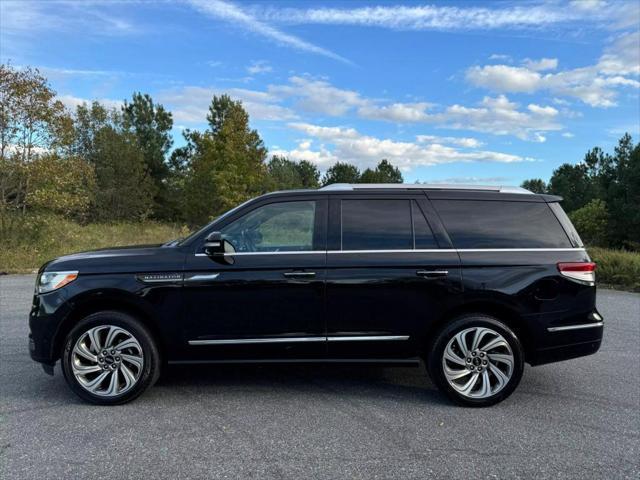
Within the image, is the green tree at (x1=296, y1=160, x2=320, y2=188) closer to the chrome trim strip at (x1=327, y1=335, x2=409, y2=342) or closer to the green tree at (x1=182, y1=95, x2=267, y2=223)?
the green tree at (x1=182, y1=95, x2=267, y2=223)

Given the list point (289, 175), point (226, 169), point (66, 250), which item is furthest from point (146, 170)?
point (289, 175)

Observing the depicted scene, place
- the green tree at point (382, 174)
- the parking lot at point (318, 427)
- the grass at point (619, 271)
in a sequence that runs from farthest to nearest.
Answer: the green tree at point (382, 174) < the grass at point (619, 271) < the parking lot at point (318, 427)

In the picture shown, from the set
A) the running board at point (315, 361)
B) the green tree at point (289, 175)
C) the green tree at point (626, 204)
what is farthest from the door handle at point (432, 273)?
the green tree at point (626, 204)

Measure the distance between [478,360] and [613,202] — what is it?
5735cm

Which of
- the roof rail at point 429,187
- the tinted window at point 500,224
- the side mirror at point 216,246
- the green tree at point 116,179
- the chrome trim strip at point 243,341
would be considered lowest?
the chrome trim strip at point 243,341

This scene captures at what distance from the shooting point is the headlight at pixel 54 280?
4176 millimetres

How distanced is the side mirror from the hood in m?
0.25

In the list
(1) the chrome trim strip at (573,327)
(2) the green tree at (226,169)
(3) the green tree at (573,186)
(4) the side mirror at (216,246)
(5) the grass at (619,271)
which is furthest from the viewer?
(3) the green tree at (573,186)

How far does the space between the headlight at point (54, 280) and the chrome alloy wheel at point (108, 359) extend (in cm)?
46

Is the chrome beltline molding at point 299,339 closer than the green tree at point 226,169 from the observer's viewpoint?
Yes

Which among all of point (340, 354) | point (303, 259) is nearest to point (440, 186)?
point (303, 259)

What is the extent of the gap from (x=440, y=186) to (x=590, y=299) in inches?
63.3

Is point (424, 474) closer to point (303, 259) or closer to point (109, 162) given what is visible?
point (303, 259)

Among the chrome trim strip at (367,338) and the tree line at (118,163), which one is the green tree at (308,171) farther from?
the chrome trim strip at (367,338)
